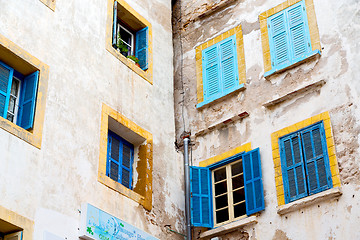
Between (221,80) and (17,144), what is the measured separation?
531 cm

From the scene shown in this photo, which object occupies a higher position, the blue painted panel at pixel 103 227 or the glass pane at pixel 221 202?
the glass pane at pixel 221 202

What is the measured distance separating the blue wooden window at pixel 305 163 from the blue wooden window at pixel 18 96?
191 inches

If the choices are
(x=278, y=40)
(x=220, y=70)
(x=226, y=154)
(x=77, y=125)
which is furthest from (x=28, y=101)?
(x=278, y=40)

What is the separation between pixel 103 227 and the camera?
11141 millimetres

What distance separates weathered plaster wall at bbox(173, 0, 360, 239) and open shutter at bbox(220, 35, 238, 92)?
0.94 feet

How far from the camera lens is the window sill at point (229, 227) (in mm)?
12109

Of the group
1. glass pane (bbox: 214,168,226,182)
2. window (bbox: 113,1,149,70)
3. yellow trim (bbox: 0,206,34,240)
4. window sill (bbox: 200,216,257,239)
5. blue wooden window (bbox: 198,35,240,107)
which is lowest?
yellow trim (bbox: 0,206,34,240)

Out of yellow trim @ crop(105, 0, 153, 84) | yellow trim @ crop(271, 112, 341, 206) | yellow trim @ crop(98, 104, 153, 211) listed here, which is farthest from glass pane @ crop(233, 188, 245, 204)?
yellow trim @ crop(105, 0, 153, 84)

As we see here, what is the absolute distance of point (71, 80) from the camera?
1205 centimetres

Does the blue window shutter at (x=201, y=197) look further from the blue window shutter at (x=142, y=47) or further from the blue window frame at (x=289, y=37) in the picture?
the blue window shutter at (x=142, y=47)

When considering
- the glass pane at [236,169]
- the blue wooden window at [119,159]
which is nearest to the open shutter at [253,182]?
the glass pane at [236,169]

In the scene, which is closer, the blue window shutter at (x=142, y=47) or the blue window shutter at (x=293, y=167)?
the blue window shutter at (x=293, y=167)

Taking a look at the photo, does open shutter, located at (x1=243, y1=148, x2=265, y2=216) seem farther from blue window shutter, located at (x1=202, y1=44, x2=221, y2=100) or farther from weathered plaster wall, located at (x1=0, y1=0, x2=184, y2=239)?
blue window shutter, located at (x1=202, y1=44, x2=221, y2=100)

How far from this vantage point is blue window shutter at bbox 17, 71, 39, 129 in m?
10.9
